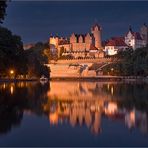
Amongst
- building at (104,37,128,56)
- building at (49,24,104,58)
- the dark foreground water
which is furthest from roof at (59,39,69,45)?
the dark foreground water

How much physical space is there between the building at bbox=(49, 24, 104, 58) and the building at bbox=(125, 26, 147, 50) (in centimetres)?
701

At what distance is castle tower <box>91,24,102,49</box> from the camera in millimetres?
112125

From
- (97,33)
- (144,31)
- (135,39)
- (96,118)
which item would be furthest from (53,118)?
(144,31)

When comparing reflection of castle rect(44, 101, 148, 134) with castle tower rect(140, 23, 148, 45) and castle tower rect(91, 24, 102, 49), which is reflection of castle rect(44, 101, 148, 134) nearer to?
castle tower rect(91, 24, 102, 49)

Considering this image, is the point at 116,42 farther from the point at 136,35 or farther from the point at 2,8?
the point at 2,8

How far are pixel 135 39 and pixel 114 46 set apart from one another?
5977mm

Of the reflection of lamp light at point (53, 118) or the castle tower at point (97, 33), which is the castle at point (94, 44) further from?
the reflection of lamp light at point (53, 118)

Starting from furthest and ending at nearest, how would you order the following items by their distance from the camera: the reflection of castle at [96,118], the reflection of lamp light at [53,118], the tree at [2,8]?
the tree at [2,8] → the reflection of lamp light at [53,118] → the reflection of castle at [96,118]

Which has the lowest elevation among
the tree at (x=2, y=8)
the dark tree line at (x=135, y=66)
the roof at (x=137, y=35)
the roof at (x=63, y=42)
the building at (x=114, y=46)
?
the dark tree line at (x=135, y=66)

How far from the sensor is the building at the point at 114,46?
10644 cm

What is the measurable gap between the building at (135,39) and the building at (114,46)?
211 centimetres

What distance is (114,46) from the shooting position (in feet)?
351

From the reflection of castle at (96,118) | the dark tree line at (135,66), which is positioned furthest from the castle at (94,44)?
the reflection of castle at (96,118)

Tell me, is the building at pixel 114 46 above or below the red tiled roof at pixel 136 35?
below
